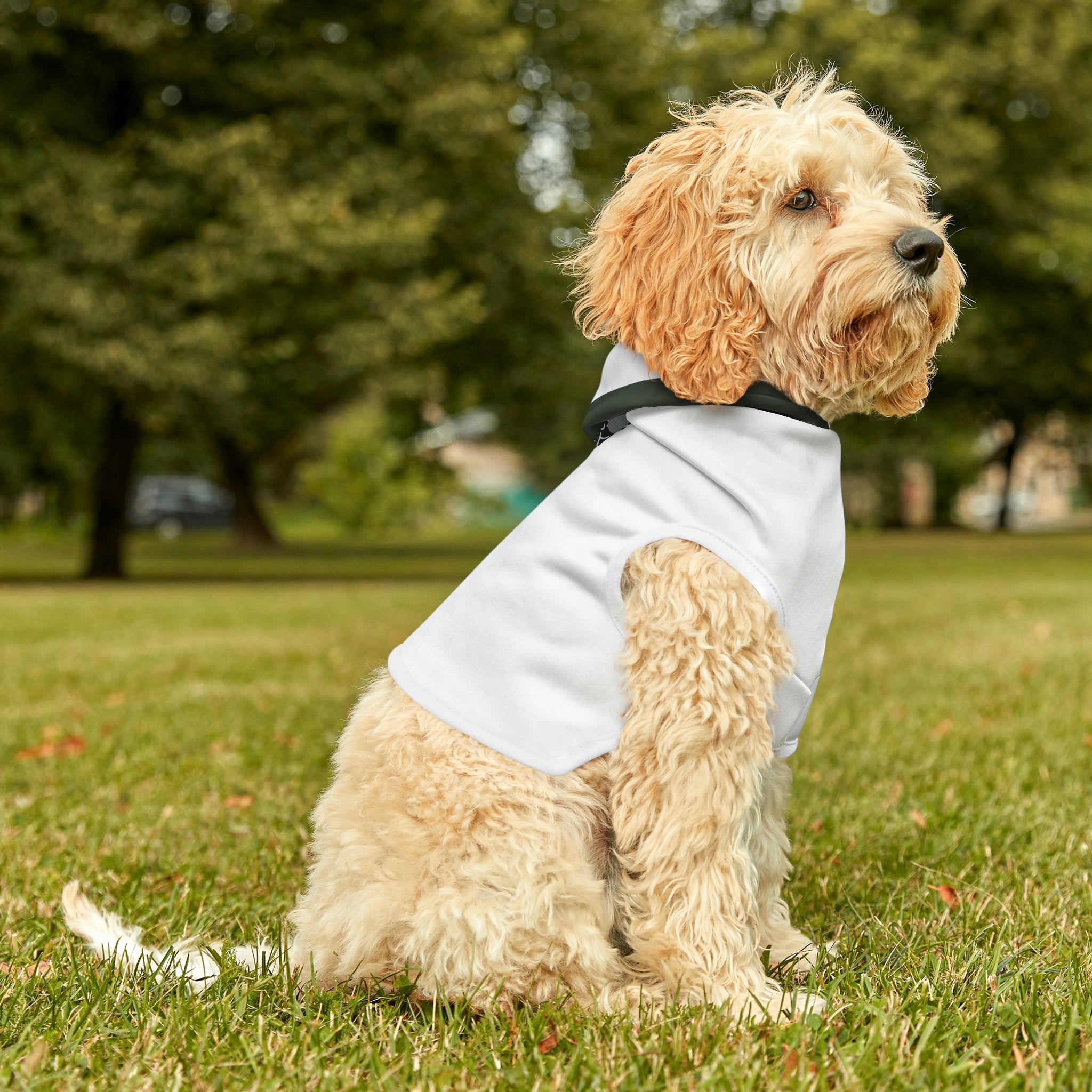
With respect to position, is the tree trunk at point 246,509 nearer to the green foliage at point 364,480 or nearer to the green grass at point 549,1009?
the green foliage at point 364,480

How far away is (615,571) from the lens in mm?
2727

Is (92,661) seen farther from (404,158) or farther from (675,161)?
(404,158)

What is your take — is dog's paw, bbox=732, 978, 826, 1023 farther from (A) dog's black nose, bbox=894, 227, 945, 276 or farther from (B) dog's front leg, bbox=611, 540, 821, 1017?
(A) dog's black nose, bbox=894, 227, 945, 276

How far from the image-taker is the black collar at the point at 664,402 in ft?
9.46

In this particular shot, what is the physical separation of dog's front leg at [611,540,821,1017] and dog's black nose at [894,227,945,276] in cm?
88

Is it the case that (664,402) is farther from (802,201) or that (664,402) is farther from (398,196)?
(398,196)

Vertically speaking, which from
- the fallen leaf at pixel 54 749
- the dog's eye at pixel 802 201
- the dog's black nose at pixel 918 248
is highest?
the dog's eye at pixel 802 201

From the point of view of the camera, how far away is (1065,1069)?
2.38 m

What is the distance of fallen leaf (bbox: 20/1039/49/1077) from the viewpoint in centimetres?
244

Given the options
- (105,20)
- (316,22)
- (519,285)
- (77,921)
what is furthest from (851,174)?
(519,285)

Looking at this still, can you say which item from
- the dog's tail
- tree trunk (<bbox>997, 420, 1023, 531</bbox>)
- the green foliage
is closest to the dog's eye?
the dog's tail

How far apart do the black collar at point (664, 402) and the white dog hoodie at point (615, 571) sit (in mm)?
22

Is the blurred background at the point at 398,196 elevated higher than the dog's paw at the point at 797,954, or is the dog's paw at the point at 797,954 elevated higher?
the blurred background at the point at 398,196

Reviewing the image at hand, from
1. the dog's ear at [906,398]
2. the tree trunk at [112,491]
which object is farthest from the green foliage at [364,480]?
the dog's ear at [906,398]
